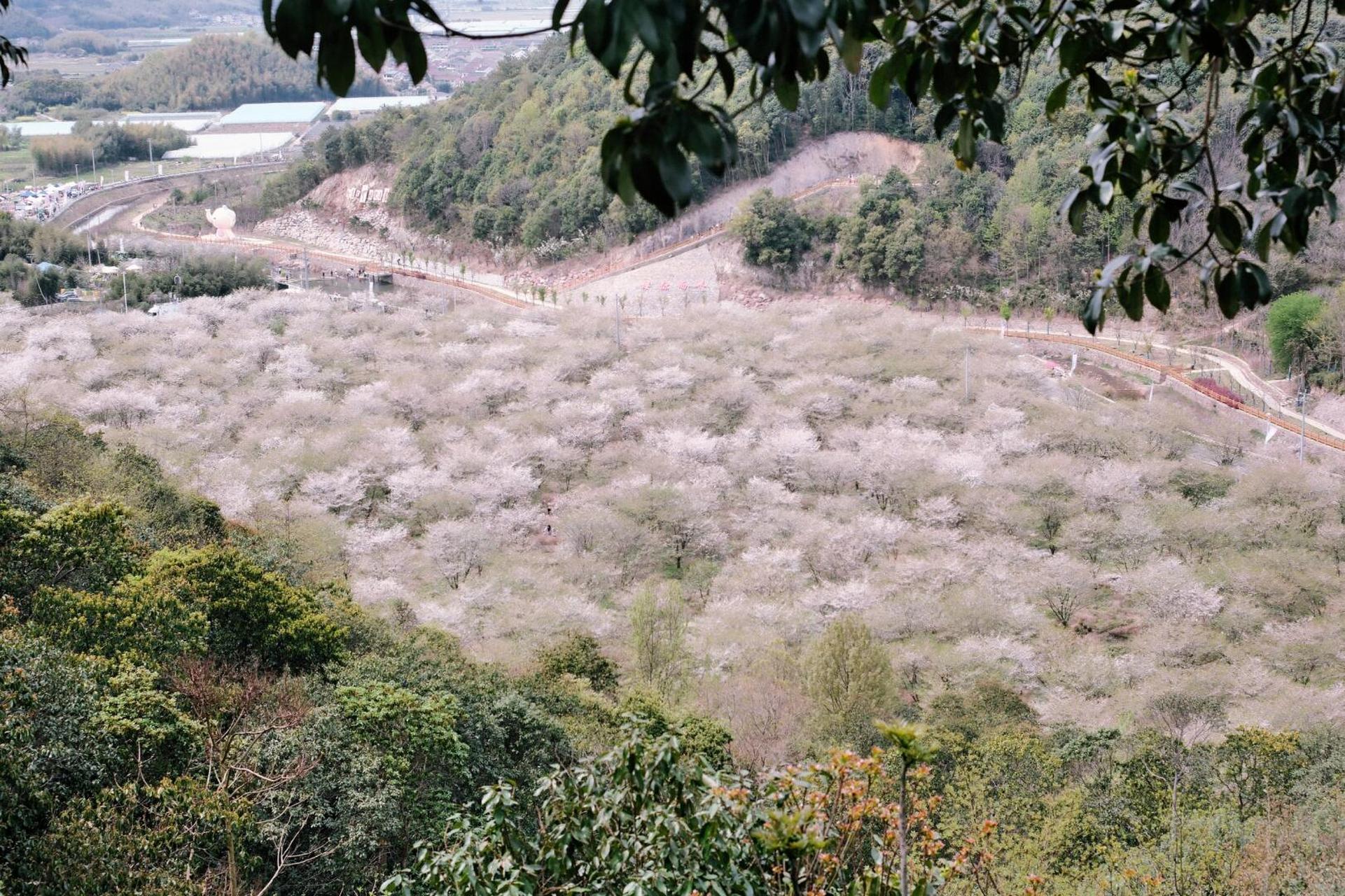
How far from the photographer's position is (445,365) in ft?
101

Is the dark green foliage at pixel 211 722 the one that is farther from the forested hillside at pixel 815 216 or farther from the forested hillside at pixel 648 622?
the forested hillside at pixel 815 216

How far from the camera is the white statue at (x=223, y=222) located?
5356 centimetres

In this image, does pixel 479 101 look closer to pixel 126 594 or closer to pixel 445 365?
pixel 445 365

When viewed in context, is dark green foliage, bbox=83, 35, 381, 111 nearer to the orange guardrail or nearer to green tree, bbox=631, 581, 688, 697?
the orange guardrail

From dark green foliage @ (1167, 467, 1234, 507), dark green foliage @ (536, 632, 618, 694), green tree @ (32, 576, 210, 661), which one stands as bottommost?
dark green foliage @ (1167, 467, 1234, 507)

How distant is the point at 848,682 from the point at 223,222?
47.7 meters

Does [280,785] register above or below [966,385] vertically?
above

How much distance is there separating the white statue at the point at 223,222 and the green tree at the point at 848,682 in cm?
4666

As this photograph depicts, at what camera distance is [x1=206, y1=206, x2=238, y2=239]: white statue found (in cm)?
5356

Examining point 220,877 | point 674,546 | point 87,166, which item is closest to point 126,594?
point 220,877

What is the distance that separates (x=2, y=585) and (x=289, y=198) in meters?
49.0

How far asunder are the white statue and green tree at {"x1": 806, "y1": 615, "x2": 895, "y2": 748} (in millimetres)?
46657

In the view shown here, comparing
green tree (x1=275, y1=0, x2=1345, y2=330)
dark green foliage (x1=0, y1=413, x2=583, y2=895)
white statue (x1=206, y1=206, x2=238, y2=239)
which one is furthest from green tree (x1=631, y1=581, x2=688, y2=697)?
white statue (x1=206, y1=206, x2=238, y2=239)

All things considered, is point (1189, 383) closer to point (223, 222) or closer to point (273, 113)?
point (223, 222)
